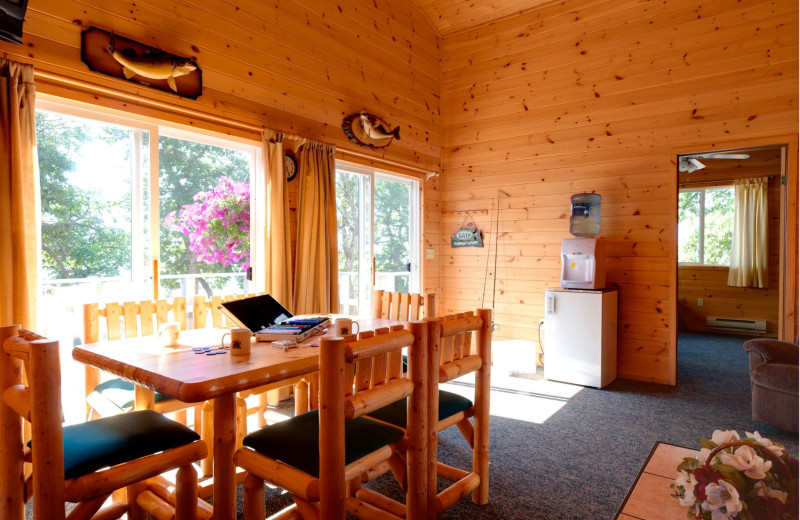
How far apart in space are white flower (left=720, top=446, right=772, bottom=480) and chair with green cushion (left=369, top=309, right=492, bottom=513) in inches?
39.7

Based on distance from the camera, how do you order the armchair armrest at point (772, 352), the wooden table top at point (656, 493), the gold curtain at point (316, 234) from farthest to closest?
the gold curtain at point (316, 234), the armchair armrest at point (772, 352), the wooden table top at point (656, 493)

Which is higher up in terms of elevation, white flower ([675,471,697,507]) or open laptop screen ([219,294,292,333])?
open laptop screen ([219,294,292,333])

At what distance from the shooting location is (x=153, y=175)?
10.3 feet

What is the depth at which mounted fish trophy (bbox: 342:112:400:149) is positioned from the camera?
4.43 metres

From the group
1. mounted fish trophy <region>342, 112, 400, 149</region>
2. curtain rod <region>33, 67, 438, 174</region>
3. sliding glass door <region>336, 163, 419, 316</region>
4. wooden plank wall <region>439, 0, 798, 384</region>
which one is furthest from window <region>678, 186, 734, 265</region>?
curtain rod <region>33, 67, 438, 174</region>

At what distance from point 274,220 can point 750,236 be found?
6595mm

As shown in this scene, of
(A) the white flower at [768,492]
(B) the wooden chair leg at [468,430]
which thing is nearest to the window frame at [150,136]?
(B) the wooden chair leg at [468,430]

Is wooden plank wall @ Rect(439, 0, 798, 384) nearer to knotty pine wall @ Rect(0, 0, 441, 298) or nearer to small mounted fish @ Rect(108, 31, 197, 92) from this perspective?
knotty pine wall @ Rect(0, 0, 441, 298)

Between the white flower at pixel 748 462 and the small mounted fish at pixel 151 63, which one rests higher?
the small mounted fish at pixel 151 63

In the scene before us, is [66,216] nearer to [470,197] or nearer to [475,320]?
[475,320]

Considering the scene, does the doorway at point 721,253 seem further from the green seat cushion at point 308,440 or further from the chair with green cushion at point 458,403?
the green seat cushion at point 308,440

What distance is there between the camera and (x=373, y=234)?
4.93m

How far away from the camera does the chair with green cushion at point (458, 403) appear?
196 cm

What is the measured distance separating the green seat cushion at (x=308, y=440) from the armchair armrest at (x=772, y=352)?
2813mm
